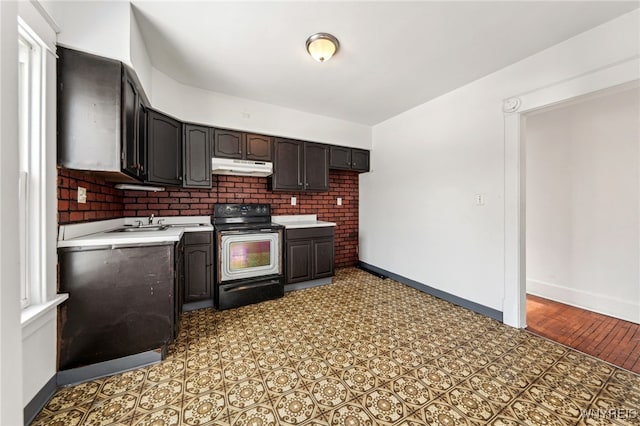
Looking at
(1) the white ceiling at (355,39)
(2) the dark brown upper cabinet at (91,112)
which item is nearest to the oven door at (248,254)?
(2) the dark brown upper cabinet at (91,112)

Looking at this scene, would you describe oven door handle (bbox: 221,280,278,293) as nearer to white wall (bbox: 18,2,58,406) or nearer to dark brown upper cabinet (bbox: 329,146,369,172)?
white wall (bbox: 18,2,58,406)

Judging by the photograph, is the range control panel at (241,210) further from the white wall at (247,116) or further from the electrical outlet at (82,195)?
the electrical outlet at (82,195)

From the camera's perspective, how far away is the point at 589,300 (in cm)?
276

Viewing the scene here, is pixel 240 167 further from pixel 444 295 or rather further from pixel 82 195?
pixel 444 295

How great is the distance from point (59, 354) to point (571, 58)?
449 centimetres

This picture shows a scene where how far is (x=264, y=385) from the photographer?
157cm

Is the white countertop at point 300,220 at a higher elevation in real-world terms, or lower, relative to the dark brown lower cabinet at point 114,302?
higher

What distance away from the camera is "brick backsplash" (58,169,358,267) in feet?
5.88

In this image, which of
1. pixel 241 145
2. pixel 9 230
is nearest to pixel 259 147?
pixel 241 145

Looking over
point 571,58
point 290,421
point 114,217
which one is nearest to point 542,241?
point 571,58

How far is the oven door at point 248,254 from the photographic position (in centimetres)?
282

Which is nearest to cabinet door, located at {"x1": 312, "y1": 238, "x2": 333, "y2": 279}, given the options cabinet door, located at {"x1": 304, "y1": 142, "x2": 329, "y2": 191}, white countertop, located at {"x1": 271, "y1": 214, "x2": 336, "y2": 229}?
white countertop, located at {"x1": 271, "y1": 214, "x2": 336, "y2": 229}

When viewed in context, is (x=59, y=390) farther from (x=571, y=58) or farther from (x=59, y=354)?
(x=571, y=58)

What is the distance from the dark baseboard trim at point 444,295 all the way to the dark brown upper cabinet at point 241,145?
8.62 ft
